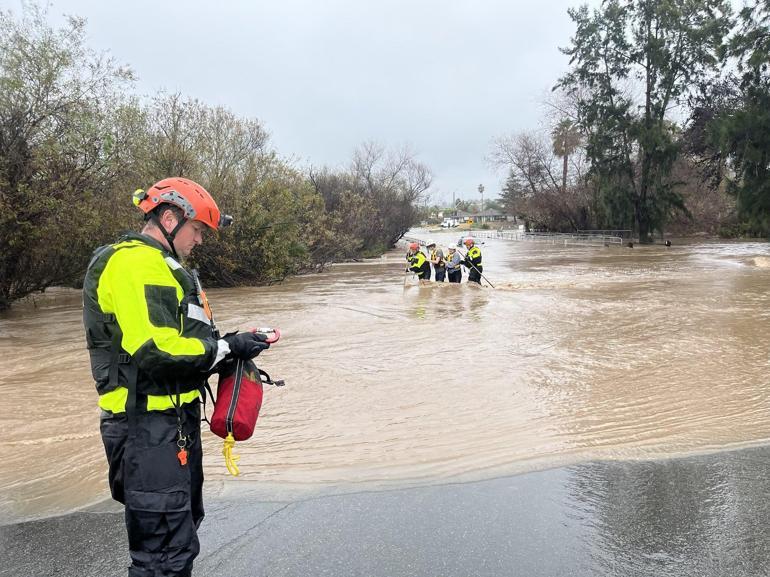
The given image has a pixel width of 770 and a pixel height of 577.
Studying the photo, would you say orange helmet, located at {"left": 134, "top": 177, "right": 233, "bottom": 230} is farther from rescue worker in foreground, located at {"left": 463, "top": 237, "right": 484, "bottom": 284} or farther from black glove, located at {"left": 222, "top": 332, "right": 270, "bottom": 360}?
rescue worker in foreground, located at {"left": 463, "top": 237, "right": 484, "bottom": 284}

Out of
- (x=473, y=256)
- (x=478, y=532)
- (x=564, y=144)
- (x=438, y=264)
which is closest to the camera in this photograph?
(x=478, y=532)

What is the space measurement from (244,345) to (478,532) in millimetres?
2007

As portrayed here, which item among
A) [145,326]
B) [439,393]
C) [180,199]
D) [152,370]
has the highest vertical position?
[180,199]

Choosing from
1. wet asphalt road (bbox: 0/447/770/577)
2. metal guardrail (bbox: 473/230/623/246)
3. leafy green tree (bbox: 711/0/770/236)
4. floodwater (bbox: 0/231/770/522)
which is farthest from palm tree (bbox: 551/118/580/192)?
wet asphalt road (bbox: 0/447/770/577)

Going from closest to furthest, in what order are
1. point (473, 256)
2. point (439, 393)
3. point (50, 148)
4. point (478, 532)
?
point (478, 532), point (439, 393), point (50, 148), point (473, 256)

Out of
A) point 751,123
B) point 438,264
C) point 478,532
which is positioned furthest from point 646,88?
point 478,532

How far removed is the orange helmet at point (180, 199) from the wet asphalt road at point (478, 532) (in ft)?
6.41

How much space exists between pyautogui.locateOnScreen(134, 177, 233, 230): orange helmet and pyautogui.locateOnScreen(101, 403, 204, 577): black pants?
879mm

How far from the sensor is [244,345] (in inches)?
102

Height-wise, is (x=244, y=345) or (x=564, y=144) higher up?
(x=564, y=144)

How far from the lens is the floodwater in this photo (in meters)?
4.91

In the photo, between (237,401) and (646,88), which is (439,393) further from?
(646,88)

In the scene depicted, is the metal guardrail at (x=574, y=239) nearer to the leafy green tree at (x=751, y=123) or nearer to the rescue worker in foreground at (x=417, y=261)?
the leafy green tree at (x=751, y=123)

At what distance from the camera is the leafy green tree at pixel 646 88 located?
40.1 metres
